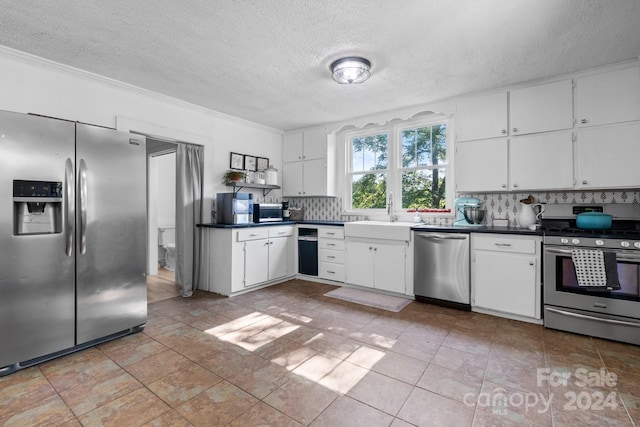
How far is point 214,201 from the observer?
4.36m

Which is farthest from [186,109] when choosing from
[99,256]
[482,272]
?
[482,272]

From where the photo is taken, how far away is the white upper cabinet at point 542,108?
3.09 meters

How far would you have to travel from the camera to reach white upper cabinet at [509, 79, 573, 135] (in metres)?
3.09

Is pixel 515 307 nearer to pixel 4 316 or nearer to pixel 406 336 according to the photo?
pixel 406 336

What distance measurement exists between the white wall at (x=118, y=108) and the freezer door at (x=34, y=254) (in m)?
0.85

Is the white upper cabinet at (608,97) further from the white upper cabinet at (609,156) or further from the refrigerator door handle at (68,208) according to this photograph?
the refrigerator door handle at (68,208)

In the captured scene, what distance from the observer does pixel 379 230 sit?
3.90 meters

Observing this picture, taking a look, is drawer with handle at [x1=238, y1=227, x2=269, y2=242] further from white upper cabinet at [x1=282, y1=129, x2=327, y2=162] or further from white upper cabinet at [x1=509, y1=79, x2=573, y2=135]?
white upper cabinet at [x1=509, y1=79, x2=573, y2=135]

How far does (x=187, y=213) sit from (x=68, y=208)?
66.7 inches

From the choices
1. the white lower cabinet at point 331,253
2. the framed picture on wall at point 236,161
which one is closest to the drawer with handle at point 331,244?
the white lower cabinet at point 331,253

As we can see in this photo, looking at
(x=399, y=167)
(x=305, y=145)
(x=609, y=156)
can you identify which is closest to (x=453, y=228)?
(x=399, y=167)

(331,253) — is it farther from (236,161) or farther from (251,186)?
(236,161)

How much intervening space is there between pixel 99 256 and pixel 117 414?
133cm

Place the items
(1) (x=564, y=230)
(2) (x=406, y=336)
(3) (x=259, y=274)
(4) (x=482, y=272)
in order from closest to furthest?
(2) (x=406, y=336)
(1) (x=564, y=230)
(4) (x=482, y=272)
(3) (x=259, y=274)
